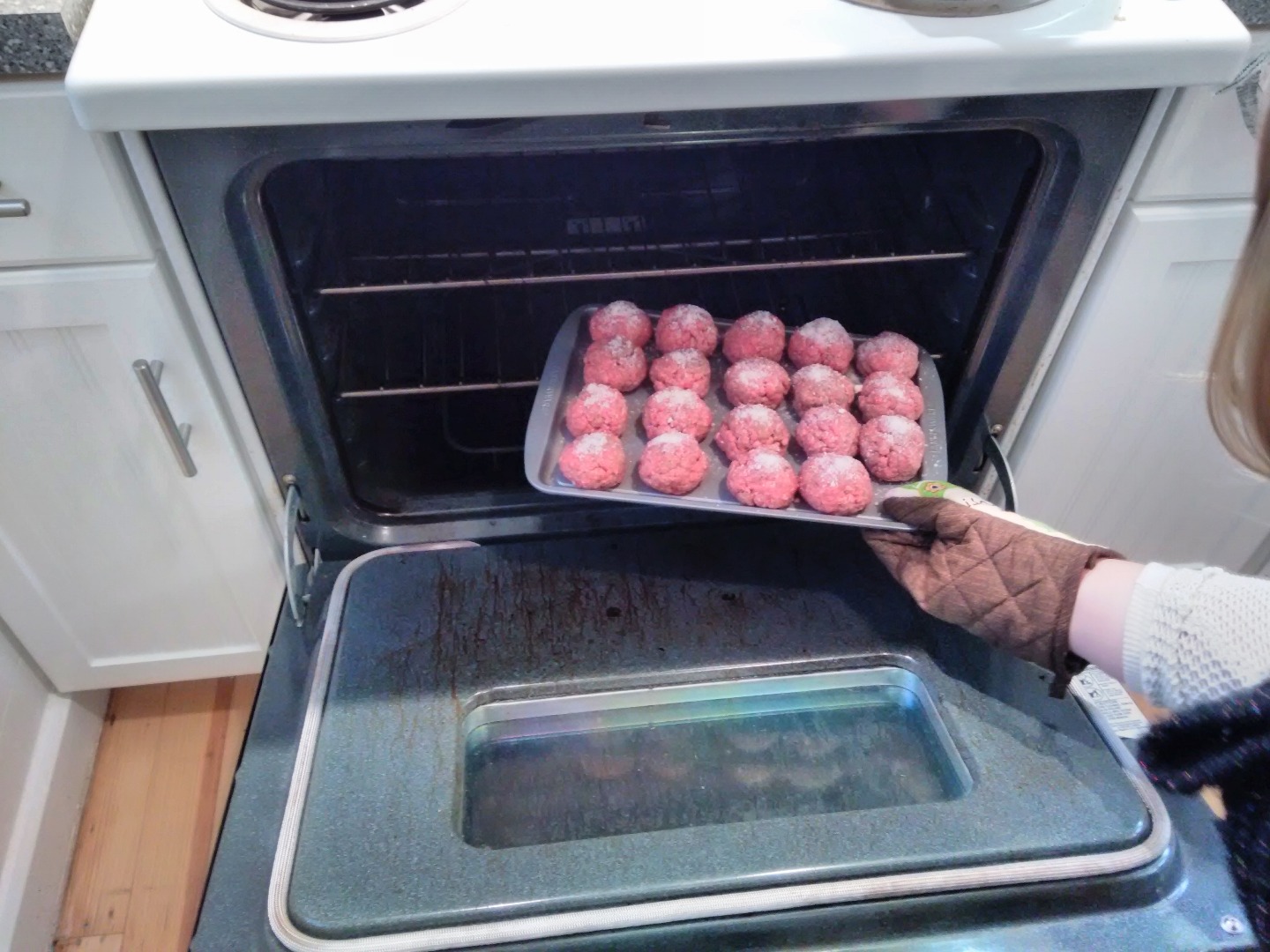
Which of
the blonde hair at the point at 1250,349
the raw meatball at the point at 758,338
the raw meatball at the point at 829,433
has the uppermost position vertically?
the blonde hair at the point at 1250,349

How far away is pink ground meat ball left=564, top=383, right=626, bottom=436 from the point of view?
0.95m

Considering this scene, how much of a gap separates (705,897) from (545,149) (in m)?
0.63

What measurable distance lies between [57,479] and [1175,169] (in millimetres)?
1110

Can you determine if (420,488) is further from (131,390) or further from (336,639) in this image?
(131,390)

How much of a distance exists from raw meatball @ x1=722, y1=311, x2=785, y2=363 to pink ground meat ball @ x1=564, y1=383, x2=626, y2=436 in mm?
156

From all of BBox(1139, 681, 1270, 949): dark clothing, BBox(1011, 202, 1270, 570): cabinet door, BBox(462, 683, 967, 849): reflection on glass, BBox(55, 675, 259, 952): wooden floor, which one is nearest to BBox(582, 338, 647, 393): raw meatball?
BBox(462, 683, 967, 849): reflection on glass

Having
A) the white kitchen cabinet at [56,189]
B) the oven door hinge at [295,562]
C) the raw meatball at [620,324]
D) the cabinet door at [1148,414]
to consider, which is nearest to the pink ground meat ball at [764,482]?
the raw meatball at [620,324]

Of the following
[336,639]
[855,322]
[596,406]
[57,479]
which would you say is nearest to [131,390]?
[57,479]

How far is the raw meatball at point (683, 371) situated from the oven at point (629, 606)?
96 millimetres

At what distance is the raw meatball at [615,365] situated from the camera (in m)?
0.99

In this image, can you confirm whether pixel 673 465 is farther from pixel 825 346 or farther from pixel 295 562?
pixel 295 562

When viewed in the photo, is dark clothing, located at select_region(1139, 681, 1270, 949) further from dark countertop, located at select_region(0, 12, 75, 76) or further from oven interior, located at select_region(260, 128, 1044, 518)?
dark countertop, located at select_region(0, 12, 75, 76)

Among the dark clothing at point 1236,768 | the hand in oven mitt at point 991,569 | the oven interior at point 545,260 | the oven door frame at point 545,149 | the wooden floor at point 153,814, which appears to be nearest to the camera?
the dark clothing at point 1236,768

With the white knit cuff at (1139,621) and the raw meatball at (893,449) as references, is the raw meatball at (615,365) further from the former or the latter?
the white knit cuff at (1139,621)
